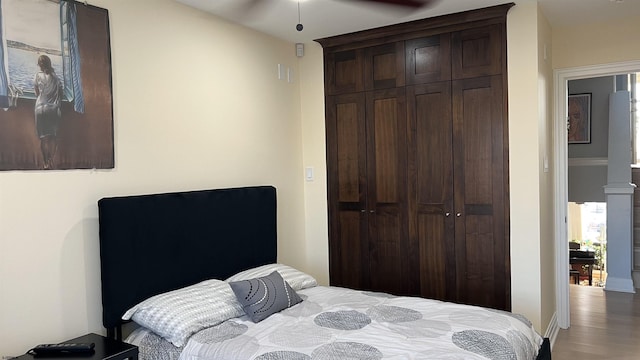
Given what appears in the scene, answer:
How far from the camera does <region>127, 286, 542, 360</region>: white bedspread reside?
217cm

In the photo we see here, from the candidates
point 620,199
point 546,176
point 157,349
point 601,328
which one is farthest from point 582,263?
point 157,349

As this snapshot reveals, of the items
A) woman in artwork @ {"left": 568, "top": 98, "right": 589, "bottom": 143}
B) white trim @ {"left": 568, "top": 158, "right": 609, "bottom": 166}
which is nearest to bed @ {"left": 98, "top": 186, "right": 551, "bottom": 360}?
white trim @ {"left": 568, "top": 158, "right": 609, "bottom": 166}

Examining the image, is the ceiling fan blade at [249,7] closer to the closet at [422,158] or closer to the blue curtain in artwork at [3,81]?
the closet at [422,158]

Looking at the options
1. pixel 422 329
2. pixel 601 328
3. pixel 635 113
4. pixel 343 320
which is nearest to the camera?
pixel 422 329

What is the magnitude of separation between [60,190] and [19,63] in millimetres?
633

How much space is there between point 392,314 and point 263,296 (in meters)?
0.74

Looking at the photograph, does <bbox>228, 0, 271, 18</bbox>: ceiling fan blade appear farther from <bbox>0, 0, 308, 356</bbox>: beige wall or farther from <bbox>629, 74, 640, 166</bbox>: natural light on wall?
<bbox>629, 74, 640, 166</bbox>: natural light on wall

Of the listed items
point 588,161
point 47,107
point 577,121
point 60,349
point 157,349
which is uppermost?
point 577,121

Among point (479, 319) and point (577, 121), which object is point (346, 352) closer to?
point (479, 319)

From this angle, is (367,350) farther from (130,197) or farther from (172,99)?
(172,99)

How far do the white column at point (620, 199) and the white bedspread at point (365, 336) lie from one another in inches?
136

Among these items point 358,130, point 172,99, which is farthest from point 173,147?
point 358,130

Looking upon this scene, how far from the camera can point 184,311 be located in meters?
2.49

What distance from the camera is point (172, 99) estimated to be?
3045mm
